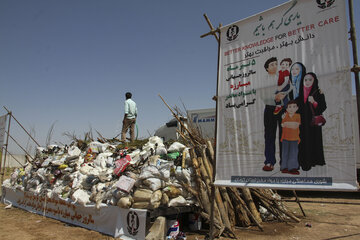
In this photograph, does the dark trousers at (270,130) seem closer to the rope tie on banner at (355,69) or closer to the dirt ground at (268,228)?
the rope tie on banner at (355,69)

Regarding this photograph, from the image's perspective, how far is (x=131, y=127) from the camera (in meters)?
9.02

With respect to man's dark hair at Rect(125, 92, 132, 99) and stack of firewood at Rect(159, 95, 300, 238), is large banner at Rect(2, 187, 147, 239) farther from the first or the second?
man's dark hair at Rect(125, 92, 132, 99)

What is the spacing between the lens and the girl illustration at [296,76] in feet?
11.8

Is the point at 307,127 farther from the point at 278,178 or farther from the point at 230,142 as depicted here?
the point at 230,142

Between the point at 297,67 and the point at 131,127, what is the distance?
6.31m

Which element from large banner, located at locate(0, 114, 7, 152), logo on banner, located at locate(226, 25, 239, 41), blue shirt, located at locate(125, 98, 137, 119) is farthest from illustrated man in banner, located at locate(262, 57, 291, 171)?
large banner, located at locate(0, 114, 7, 152)

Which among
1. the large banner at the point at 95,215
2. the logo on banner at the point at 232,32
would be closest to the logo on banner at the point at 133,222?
the large banner at the point at 95,215

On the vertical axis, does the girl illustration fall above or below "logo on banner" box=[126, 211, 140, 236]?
above

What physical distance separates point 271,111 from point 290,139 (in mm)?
460

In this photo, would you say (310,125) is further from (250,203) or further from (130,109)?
(130,109)

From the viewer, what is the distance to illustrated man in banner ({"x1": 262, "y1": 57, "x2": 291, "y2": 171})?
3.72 m

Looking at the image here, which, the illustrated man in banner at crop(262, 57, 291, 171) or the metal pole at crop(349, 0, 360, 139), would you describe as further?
the illustrated man in banner at crop(262, 57, 291, 171)

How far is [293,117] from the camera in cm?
362

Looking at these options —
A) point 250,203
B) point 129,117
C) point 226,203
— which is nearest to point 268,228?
point 250,203
